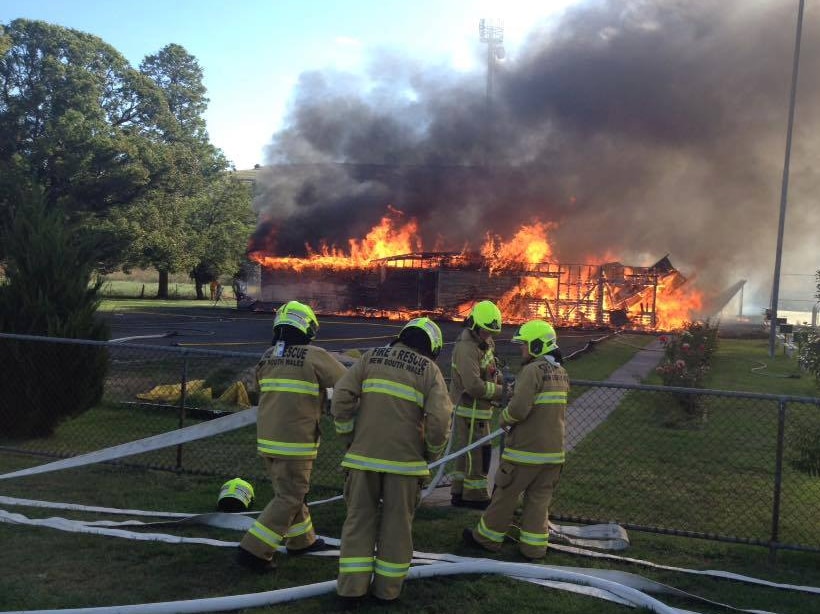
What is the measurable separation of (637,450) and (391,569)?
521 cm

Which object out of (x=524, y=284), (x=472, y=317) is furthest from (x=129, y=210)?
(x=472, y=317)

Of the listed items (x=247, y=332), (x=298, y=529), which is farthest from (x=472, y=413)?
(x=247, y=332)

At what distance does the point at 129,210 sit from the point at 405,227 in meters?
14.9

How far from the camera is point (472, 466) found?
5.94 metres

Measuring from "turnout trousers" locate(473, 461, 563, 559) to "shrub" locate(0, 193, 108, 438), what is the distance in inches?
201

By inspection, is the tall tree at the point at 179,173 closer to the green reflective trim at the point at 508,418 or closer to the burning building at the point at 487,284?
the burning building at the point at 487,284

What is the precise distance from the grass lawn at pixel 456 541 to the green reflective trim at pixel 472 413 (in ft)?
2.50

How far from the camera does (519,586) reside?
433 centimetres

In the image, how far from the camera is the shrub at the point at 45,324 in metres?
7.77

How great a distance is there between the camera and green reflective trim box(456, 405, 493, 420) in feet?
19.4

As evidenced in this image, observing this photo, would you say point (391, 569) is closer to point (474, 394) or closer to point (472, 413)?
point (474, 394)

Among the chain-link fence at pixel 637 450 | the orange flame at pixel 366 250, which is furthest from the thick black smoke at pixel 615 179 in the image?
the chain-link fence at pixel 637 450

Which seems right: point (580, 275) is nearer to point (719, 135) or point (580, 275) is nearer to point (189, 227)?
point (719, 135)

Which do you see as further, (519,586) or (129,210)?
(129,210)
